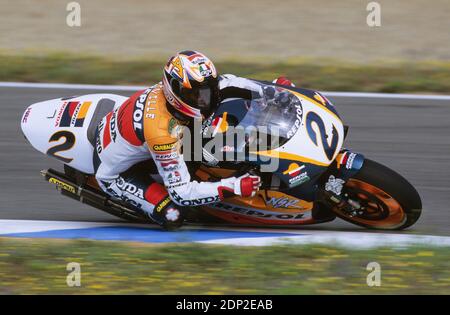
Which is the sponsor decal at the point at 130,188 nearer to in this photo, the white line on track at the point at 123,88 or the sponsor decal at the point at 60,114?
the sponsor decal at the point at 60,114

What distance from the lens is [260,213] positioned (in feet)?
20.7

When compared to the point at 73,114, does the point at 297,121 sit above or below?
below

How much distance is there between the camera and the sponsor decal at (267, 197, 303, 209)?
6.18 meters

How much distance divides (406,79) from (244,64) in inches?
72.0

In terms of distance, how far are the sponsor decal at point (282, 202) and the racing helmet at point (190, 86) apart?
0.78 m

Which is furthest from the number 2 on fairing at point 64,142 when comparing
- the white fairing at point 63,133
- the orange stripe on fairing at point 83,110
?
the orange stripe on fairing at point 83,110

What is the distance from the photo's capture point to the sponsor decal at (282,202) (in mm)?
6184

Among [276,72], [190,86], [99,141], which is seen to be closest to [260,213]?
[190,86]

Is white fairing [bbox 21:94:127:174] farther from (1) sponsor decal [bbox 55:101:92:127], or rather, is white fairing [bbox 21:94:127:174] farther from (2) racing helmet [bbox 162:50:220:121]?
(2) racing helmet [bbox 162:50:220:121]

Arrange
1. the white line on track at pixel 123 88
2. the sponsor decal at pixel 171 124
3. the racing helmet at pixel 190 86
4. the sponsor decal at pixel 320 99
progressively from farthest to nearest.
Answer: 1. the white line on track at pixel 123 88
2. the sponsor decal at pixel 320 99
3. the sponsor decal at pixel 171 124
4. the racing helmet at pixel 190 86

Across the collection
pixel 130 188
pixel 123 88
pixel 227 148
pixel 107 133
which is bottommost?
pixel 130 188

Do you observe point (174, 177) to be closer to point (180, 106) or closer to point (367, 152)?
point (180, 106)

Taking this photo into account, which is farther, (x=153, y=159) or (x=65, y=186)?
(x=65, y=186)

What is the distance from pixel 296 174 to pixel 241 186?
1.20 feet
